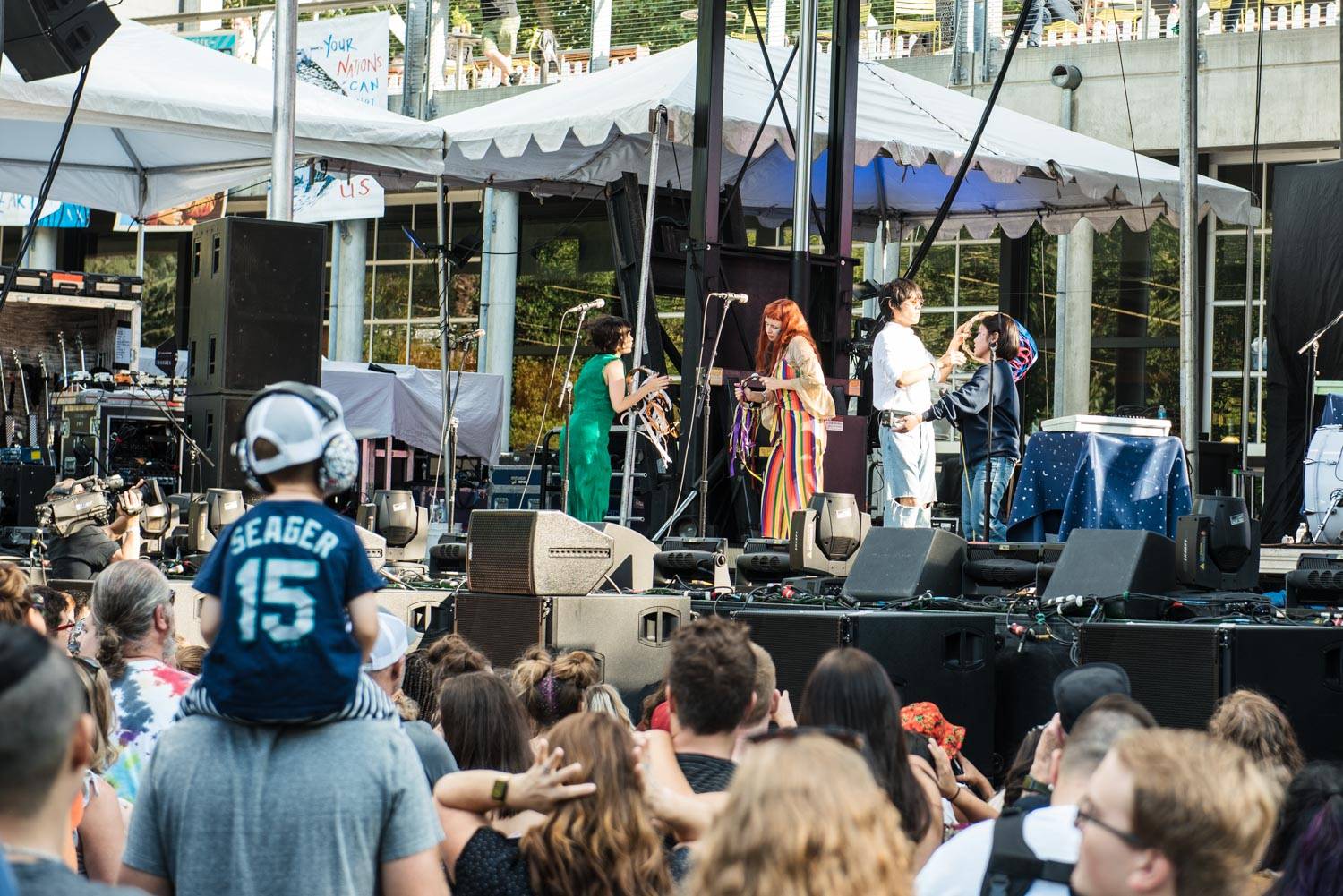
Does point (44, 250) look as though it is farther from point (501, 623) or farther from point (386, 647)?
point (386, 647)

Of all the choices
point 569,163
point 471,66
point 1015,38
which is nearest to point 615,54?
point 471,66

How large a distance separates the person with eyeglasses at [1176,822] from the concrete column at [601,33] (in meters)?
21.8

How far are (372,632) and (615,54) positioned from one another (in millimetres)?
21450

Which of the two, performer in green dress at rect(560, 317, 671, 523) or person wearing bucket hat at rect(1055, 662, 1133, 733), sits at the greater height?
performer in green dress at rect(560, 317, 671, 523)

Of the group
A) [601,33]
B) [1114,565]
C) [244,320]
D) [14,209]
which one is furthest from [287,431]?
[14,209]

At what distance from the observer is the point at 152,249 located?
29328mm

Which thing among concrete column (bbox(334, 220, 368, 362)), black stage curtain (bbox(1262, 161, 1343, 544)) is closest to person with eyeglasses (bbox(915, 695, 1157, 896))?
black stage curtain (bbox(1262, 161, 1343, 544))

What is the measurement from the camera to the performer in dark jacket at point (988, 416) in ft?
31.9

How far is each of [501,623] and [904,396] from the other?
3.78m

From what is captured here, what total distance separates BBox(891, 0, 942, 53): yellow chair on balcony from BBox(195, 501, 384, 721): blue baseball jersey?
19.8m

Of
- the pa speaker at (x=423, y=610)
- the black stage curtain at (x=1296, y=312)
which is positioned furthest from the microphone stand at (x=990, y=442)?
the black stage curtain at (x=1296, y=312)

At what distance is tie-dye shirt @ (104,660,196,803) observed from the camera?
12.4 ft

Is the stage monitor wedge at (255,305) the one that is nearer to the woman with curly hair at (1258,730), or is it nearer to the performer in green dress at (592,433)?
the performer in green dress at (592,433)

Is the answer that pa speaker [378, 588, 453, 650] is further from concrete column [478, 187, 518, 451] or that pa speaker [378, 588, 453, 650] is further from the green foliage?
the green foliage
